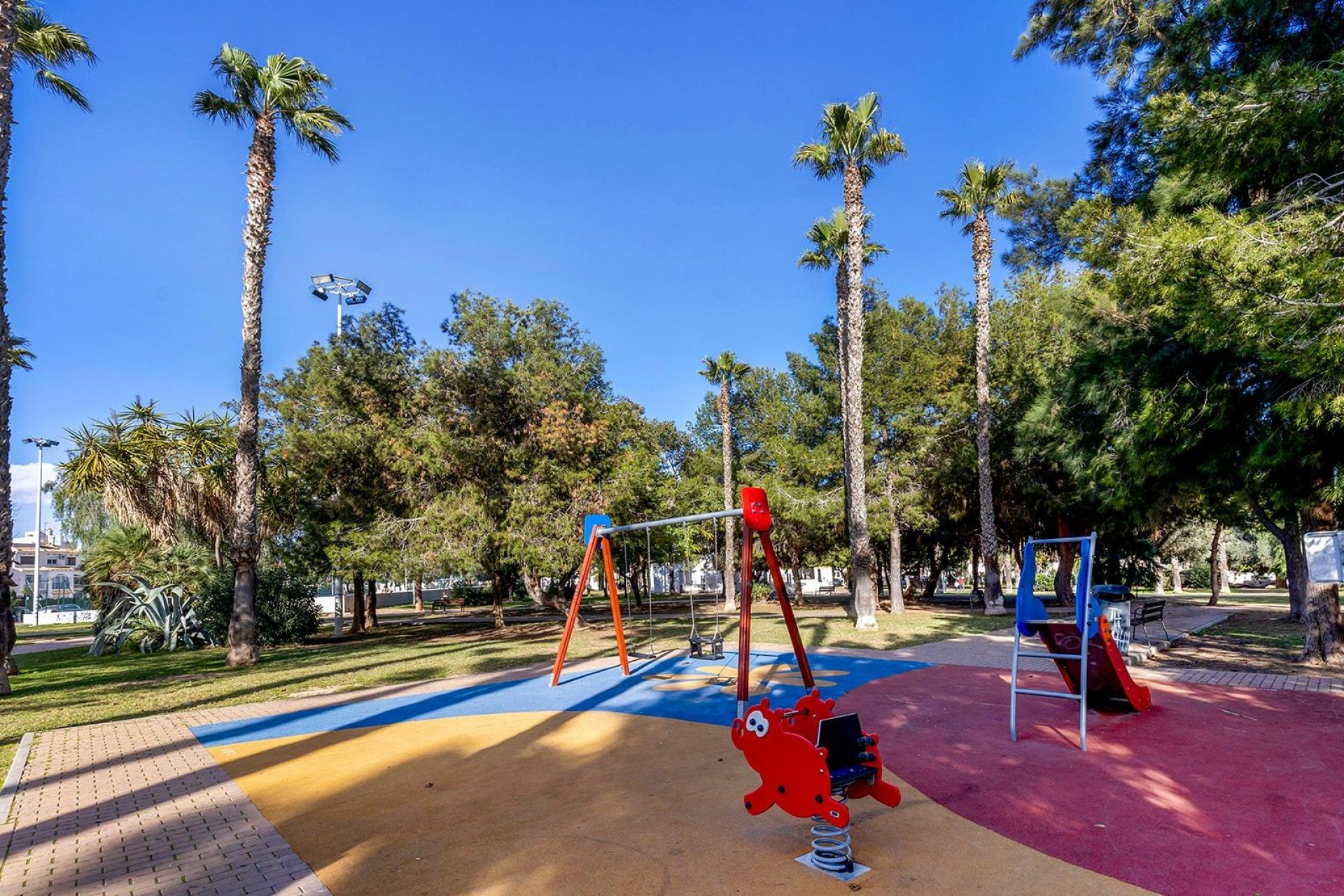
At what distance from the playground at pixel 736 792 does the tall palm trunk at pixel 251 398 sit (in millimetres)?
6188

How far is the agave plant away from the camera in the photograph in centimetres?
2022

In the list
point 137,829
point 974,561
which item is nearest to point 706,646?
point 137,829

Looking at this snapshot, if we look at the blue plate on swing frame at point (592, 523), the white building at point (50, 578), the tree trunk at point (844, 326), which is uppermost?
the tree trunk at point (844, 326)

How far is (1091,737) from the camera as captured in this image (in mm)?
7027

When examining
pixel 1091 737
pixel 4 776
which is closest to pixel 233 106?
pixel 4 776

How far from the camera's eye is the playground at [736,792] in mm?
4262

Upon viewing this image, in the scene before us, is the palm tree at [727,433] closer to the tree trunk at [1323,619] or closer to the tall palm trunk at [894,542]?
the tall palm trunk at [894,542]

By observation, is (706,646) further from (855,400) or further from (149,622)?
(149,622)

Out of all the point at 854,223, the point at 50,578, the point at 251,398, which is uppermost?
the point at 854,223

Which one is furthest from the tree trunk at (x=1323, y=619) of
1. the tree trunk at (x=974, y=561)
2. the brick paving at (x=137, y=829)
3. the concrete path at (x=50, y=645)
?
the concrete path at (x=50, y=645)

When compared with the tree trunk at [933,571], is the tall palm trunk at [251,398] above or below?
above

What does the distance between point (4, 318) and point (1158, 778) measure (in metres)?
17.8

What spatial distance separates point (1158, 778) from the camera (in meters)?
5.73

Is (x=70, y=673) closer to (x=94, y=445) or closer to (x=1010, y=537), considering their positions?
(x=94, y=445)
